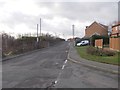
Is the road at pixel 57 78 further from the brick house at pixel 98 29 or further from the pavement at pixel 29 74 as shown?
the brick house at pixel 98 29

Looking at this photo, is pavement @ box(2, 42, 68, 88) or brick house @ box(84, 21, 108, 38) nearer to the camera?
pavement @ box(2, 42, 68, 88)

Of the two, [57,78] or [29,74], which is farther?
[29,74]

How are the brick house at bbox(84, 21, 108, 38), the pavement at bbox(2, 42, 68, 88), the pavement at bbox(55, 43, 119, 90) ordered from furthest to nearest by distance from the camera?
the brick house at bbox(84, 21, 108, 38), the pavement at bbox(2, 42, 68, 88), the pavement at bbox(55, 43, 119, 90)

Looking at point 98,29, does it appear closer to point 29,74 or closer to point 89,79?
point 29,74

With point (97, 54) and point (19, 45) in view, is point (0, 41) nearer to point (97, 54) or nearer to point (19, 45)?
point (19, 45)

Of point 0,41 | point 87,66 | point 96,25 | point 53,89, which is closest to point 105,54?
point 87,66

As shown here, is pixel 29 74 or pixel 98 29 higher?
pixel 98 29

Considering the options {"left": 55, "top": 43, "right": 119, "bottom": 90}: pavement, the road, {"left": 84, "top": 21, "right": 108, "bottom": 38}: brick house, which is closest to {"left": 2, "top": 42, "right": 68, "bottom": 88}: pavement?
the road

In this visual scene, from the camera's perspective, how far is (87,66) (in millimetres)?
19828

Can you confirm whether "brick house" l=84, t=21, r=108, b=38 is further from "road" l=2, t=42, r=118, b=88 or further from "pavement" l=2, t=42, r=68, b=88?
"road" l=2, t=42, r=118, b=88

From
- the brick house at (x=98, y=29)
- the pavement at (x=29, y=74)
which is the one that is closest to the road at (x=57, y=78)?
the pavement at (x=29, y=74)

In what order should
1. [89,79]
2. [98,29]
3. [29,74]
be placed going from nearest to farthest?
[89,79] < [29,74] < [98,29]

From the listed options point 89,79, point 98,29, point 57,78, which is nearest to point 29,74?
point 57,78

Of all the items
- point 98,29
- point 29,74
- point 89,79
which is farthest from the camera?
point 98,29
